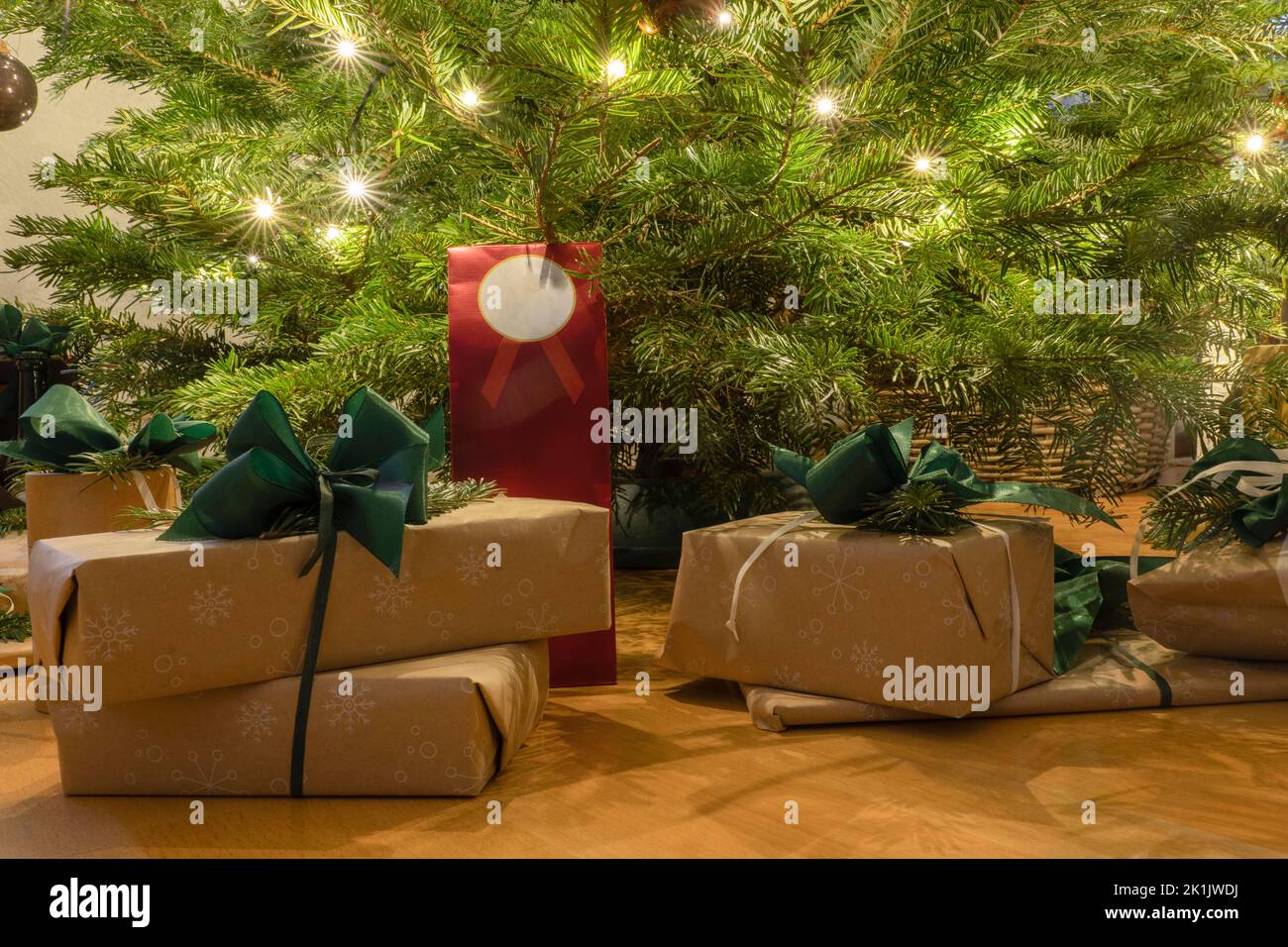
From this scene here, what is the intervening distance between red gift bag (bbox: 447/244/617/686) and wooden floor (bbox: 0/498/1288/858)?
0.30 ft

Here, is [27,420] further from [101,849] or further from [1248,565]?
[1248,565]

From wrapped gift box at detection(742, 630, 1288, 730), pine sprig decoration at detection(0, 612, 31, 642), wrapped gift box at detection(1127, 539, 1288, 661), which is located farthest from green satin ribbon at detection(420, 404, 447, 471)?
wrapped gift box at detection(1127, 539, 1288, 661)

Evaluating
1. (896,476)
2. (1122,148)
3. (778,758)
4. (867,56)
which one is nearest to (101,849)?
(778,758)

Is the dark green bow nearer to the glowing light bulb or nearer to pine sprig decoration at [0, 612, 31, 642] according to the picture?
the glowing light bulb

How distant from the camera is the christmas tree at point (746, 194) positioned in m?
0.64

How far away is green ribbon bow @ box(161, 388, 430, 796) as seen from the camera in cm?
58

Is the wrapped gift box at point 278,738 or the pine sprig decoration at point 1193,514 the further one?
the pine sprig decoration at point 1193,514

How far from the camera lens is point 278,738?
569mm

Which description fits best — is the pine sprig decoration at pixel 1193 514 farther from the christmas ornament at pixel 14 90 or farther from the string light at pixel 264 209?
the christmas ornament at pixel 14 90

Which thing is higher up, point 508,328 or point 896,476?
point 508,328

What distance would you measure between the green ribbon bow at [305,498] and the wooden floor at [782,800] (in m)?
0.08

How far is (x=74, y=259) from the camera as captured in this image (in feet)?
2.73

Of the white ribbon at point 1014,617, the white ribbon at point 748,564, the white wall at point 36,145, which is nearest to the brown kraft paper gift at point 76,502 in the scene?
the white ribbon at point 748,564

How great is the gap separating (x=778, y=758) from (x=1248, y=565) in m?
0.37
